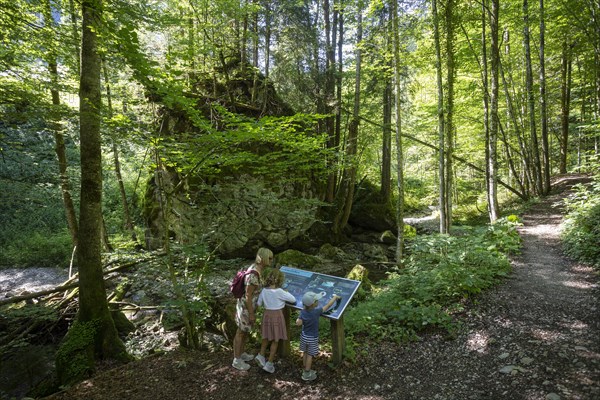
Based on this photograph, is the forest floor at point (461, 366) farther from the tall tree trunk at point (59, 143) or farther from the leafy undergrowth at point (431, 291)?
the tall tree trunk at point (59, 143)

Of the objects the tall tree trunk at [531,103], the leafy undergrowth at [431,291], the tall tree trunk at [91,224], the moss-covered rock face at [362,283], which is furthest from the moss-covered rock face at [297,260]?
the tall tree trunk at [531,103]

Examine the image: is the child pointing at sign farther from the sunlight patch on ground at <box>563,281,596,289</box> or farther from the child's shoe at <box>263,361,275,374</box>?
the sunlight patch on ground at <box>563,281,596,289</box>

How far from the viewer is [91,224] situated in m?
4.56

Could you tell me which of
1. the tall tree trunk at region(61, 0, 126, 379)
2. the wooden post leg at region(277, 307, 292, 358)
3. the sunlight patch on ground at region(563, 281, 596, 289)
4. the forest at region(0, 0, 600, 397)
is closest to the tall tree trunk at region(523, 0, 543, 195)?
the forest at region(0, 0, 600, 397)

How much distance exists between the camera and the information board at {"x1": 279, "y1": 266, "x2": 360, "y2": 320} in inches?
149

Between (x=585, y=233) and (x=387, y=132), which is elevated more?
(x=387, y=132)

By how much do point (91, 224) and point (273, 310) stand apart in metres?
3.04

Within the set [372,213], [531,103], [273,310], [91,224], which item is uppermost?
[531,103]

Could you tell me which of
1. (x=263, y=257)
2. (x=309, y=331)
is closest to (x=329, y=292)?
(x=309, y=331)

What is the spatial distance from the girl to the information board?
22 cm

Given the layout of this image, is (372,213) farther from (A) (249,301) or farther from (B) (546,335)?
(A) (249,301)

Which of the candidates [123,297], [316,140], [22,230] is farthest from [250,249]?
[22,230]

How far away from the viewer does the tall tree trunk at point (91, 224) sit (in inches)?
172

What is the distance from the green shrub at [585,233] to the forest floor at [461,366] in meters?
0.55
